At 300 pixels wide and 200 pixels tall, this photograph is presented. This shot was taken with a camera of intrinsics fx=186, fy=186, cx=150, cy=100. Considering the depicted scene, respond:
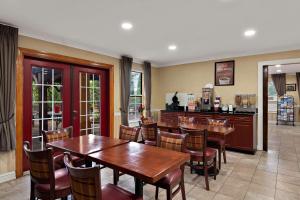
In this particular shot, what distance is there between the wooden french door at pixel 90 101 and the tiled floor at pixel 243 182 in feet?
4.63

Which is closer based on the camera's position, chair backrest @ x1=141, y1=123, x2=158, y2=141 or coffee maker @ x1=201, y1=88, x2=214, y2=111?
chair backrest @ x1=141, y1=123, x2=158, y2=141

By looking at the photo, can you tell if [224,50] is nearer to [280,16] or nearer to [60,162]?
[280,16]

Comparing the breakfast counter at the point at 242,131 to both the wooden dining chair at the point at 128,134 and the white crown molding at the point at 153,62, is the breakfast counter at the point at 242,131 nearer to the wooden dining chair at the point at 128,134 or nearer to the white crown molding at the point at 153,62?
the white crown molding at the point at 153,62

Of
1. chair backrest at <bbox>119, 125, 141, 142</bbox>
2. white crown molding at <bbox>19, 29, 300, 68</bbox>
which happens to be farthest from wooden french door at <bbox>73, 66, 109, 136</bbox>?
chair backrest at <bbox>119, 125, 141, 142</bbox>

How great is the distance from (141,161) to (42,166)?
3.11ft

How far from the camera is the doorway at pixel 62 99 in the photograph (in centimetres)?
342

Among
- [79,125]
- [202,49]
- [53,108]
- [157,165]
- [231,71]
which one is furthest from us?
[231,71]

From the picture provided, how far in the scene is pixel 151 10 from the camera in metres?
2.49

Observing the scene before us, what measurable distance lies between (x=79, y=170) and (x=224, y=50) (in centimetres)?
439

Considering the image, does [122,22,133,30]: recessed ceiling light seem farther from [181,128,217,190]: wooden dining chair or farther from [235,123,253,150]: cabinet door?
[235,123,253,150]: cabinet door

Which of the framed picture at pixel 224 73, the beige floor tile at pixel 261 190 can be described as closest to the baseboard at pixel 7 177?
the beige floor tile at pixel 261 190

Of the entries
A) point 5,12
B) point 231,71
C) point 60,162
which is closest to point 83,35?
point 5,12

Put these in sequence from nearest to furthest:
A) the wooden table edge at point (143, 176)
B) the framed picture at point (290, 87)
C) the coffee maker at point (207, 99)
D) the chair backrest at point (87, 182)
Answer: the chair backrest at point (87, 182) → the wooden table edge at point (143, 176) → the coffee maker at point (207, 99) → the framed picture at point (290, 87)

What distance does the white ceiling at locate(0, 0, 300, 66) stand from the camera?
2.36m
